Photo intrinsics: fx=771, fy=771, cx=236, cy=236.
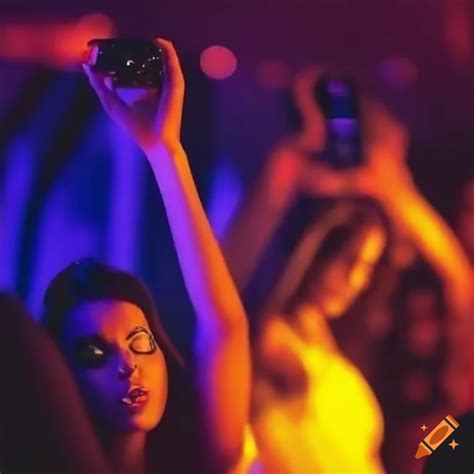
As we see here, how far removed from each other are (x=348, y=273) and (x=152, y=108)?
1.38 ft

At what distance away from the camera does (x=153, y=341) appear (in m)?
1.19

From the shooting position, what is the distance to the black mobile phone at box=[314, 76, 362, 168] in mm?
1300

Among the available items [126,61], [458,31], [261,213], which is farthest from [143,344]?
[458,31]

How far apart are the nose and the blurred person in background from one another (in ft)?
0.63

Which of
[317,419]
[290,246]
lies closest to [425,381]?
[317,419]

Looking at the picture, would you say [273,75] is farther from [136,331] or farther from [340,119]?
[136,331]

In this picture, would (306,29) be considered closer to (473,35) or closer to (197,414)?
(473,35)

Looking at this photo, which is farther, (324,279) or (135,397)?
(324,279)

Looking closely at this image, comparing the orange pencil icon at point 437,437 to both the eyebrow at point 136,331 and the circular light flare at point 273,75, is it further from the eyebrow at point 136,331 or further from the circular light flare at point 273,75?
the circular light flare at point 273,75

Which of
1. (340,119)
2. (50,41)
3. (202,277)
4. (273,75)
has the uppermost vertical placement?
(50,41)

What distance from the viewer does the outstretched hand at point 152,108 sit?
48.9 inches

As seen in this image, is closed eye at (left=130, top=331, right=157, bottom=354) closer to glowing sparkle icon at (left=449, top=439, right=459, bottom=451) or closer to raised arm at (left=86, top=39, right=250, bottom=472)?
raised arm at (left=86, top=39, right=250, bottom=472)

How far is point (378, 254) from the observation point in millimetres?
1284

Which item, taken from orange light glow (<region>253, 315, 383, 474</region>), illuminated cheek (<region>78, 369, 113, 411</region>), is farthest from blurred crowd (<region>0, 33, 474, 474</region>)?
illuminated cheek (<region>78, 369, 113, 411</region>)
